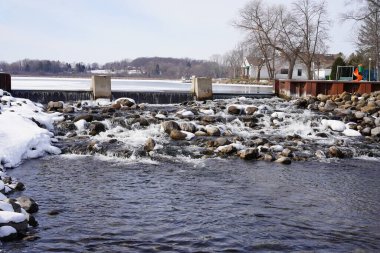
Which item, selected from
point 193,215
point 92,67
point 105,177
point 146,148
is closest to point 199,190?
point 193,215

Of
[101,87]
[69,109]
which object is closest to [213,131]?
[69,109]

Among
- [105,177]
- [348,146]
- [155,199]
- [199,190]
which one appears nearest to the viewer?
[155,199]

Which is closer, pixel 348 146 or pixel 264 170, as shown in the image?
pixel 264 170

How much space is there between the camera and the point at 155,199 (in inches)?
344

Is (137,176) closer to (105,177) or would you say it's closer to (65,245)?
(105,177)

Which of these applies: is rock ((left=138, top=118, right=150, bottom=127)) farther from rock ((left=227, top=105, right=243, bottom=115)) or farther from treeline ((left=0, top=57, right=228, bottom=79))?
treeline ((left=0, top=57, right=228, bottom=79))

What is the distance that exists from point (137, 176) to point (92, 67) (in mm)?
166906

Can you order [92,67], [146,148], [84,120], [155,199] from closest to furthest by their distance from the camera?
[155,199] < [146,148] < [84,120] < [92,67]

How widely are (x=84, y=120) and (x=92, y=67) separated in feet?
524

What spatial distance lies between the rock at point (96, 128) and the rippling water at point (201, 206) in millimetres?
3490

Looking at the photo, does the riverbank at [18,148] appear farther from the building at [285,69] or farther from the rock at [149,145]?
the building at [285,69]

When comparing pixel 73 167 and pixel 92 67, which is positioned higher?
pixel 92 67

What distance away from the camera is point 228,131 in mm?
16859

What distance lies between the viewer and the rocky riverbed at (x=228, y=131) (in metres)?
13.8
